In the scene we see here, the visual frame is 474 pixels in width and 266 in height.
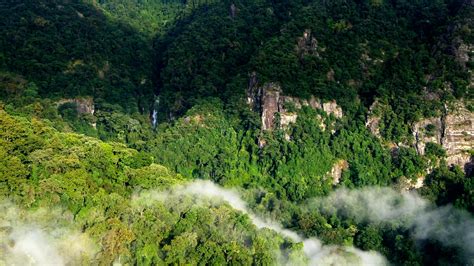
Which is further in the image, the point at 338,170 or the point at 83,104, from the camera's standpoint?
the point at 83,104

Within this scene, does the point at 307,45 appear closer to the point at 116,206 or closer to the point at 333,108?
the point at 333,108

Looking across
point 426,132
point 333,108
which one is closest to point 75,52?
point 333,108

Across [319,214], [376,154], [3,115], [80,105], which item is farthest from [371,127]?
[3,115]

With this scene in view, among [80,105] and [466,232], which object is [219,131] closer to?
[80,105]

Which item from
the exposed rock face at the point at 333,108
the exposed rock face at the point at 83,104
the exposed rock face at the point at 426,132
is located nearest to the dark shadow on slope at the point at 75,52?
the exposed rock face at the point at 83,104

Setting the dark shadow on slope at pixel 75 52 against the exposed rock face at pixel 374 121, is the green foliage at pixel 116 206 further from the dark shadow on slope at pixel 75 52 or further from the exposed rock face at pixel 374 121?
the exposed rock face at pixel 374 121

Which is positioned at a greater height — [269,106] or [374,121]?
[269,106]

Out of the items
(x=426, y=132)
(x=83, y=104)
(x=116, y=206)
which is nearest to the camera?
(x=116, y=206)
